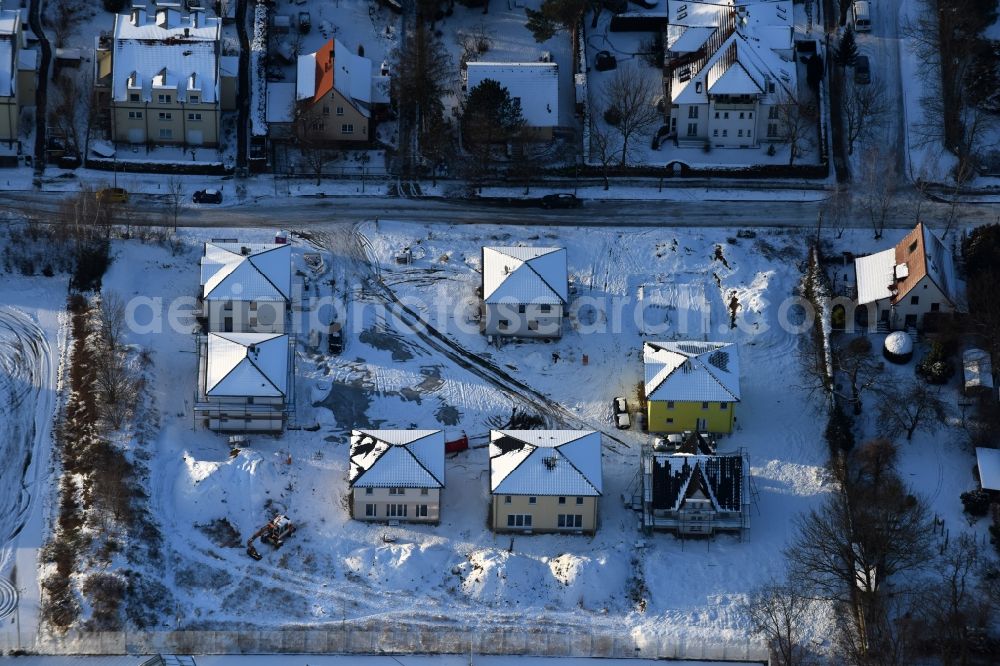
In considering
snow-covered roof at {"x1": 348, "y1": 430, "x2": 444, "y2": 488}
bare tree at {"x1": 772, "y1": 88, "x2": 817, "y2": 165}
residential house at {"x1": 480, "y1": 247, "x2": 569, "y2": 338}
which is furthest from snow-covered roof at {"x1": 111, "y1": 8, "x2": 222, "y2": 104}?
bare tree at {"x1": 772, "y1": 88, "x2": 817, "y2": 165}

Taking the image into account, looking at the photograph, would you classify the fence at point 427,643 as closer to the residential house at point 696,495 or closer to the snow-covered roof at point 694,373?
the residential house at point 696,495

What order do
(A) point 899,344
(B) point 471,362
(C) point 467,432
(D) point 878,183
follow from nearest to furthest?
(C) point 467,432
(A) point 899,344
(B) point 471,362
(D) point 878,183

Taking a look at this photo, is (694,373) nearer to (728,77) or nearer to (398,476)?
(398,476)

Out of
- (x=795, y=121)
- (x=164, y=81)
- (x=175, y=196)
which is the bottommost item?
(x=175, y=196)

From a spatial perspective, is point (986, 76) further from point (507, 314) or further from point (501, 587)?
point (501, 587)

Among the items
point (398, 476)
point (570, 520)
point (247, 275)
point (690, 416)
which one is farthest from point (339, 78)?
point (570, 520)

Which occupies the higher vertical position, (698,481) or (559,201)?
(559,201)
